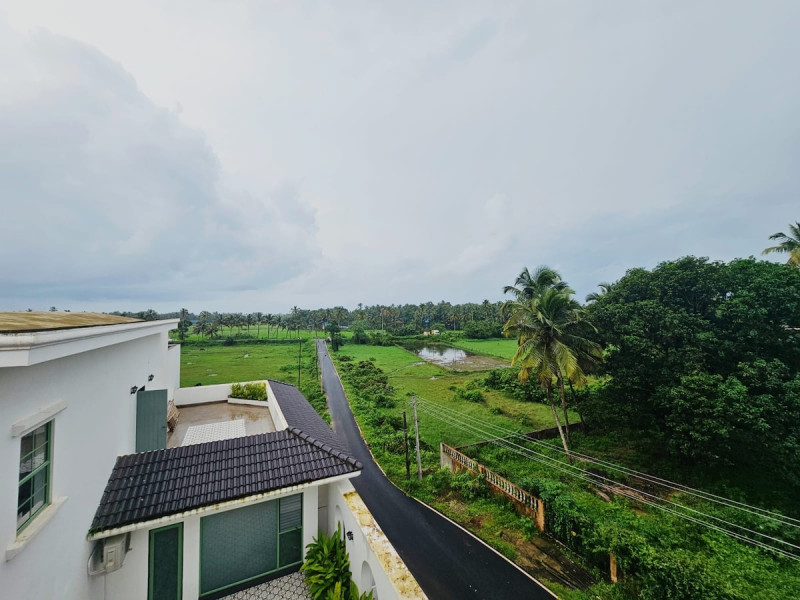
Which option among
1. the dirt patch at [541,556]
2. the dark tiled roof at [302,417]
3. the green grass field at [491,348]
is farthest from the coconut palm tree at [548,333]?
the green grass field at [491,348]

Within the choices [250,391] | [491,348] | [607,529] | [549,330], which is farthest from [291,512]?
[491,348]

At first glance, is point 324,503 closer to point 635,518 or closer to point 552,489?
point 552,489

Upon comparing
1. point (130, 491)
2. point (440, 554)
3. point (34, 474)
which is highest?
point (34, 474)

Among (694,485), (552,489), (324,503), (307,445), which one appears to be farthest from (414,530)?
(694,485)

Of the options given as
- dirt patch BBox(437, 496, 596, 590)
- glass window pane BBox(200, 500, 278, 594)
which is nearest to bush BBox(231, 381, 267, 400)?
glass window pane BBox(200, 500, 278, 594)

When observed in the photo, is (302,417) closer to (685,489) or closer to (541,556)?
(541,556)

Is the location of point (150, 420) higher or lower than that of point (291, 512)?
higher

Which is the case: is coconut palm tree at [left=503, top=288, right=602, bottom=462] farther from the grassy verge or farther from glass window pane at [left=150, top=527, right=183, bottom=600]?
glass window pane at [left=150, top=527, right=183, bottom=600]
